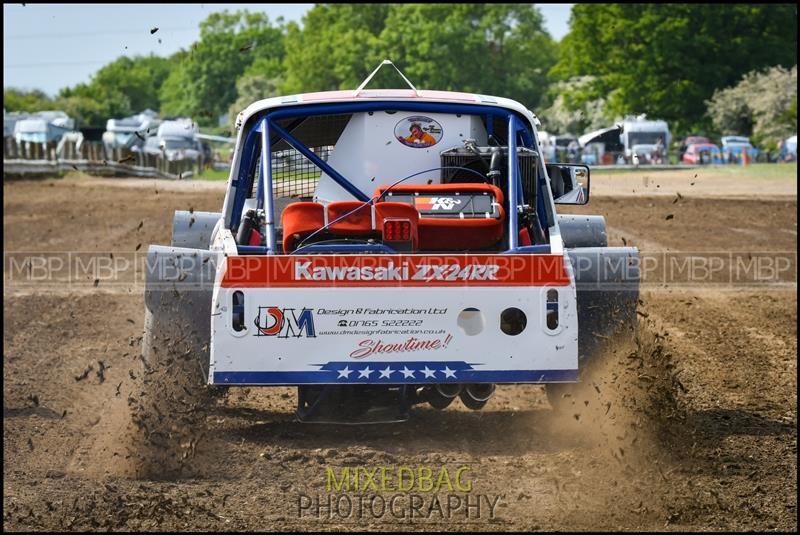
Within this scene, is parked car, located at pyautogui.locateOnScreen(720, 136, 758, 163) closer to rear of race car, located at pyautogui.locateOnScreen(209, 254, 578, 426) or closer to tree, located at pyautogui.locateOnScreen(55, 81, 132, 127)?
rear of race car, located at pyautogui.locateOnScreen(209, 254, 578, 426)

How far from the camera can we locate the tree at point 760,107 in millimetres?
50500

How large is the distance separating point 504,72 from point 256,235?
76722 mm

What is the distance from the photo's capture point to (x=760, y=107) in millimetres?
52000

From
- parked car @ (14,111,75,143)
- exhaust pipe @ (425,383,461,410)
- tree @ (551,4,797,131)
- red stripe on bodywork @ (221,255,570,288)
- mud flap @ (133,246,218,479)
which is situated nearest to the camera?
red stripe on bodywork @ (221,255,570,288)

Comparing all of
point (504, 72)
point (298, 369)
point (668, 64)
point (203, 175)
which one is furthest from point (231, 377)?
point (504, 72)

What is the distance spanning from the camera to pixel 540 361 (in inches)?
272

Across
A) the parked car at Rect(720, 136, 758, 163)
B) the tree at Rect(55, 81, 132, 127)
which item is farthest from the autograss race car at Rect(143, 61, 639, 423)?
the tree at Rect(55, 81, 132, 127)

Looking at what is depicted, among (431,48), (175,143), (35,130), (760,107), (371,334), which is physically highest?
(431,48)

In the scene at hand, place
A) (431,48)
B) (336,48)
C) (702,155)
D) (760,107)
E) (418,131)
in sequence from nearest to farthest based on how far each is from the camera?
(418,131), (702,155), (760,107), (431,48), (336,48)

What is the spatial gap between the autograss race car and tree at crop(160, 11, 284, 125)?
10641 centimetres

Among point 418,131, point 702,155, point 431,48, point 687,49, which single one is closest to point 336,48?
point 431,48

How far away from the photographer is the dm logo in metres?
6.76

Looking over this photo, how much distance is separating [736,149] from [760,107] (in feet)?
11.4

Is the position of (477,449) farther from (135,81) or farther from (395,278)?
(135,81)
